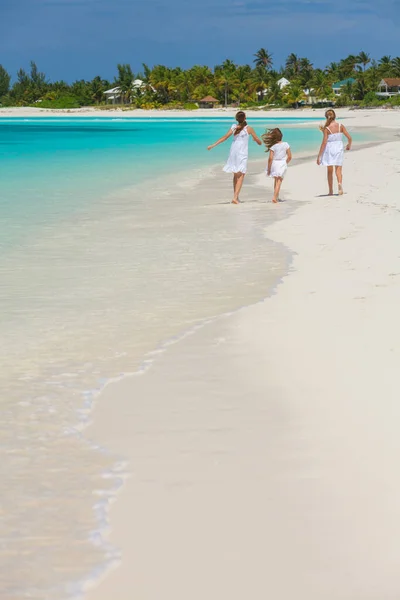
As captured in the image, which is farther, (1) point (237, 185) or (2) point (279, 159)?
(1) point (237, 185)

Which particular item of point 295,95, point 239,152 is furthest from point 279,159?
point 295,95

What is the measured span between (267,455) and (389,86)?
463 feet

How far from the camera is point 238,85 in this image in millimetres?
152875

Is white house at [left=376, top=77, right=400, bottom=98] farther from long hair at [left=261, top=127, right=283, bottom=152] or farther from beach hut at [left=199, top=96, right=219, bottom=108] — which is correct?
long hair at [left=261, top=127, right=283, bottom=152]

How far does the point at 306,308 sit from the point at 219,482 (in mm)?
3400

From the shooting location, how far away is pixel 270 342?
6.41 metres

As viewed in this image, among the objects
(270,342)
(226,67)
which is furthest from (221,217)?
(226,67)

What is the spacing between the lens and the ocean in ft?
12.3

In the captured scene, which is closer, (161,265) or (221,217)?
(161,265)

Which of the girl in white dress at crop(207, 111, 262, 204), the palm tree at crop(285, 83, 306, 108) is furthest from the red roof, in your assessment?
the girl in white dress at crop(207, 111, 262, 204)

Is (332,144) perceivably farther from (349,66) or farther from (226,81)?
(349,66)

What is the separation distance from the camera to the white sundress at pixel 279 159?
15395 millimetres

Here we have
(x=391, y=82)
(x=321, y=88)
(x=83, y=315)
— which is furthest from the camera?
(x=321, y=88)

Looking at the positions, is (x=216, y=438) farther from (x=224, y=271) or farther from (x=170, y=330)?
(x=224, y=271)
